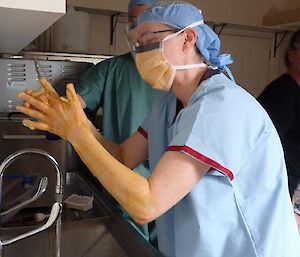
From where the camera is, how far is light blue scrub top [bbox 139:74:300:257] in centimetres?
74

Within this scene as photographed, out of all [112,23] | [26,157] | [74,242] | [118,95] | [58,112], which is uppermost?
[112,23]

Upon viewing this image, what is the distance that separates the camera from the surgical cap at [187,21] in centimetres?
88

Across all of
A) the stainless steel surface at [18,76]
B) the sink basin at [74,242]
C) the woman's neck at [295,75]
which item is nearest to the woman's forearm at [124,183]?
the sink basin at [74,242]

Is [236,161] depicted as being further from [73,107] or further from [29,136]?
[29,136]

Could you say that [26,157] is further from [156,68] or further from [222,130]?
[222,130]

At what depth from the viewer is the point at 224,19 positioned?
3066 mm

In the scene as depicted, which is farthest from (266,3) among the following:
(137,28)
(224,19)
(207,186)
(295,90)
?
(207,186)

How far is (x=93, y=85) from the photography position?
158 centimetres

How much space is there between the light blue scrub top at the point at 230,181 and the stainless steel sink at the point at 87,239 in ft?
0.67

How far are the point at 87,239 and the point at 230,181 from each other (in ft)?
1.76

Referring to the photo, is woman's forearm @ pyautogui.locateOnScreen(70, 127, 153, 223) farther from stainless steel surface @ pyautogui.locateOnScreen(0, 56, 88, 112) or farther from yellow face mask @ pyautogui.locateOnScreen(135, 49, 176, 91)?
stainless steel surface @ pyautogui.locateOnScreen(0, 56, 88, 112)

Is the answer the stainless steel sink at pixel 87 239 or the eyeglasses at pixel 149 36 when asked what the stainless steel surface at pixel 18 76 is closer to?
the stainless steel sink at pixel 87 239

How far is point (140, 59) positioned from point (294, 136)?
886 millimetres

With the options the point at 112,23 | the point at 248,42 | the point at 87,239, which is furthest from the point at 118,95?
the point at 248,42
